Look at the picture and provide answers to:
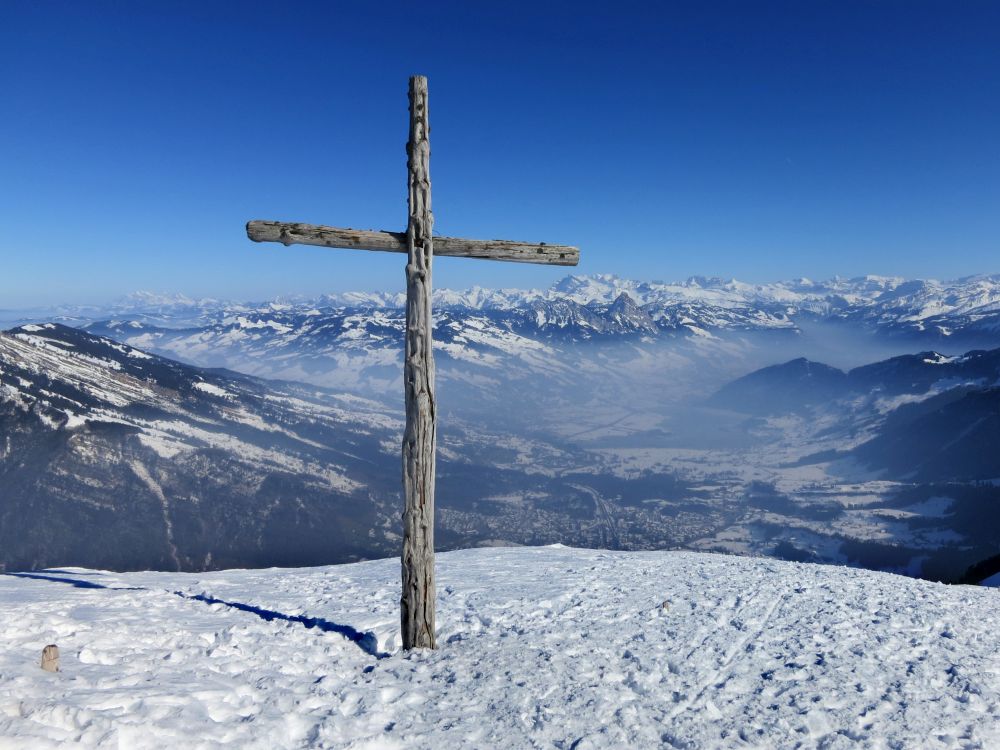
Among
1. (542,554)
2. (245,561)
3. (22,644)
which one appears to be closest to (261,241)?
(22,644)

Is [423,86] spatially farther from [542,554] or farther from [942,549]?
[942,549]

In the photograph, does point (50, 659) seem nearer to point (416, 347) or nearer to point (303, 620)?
point (303, 620)

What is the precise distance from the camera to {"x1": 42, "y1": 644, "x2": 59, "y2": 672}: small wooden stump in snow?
7230mm

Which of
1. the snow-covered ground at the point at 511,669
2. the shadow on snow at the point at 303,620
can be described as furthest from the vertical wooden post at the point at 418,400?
the snow-covered ground at the point at 511,669

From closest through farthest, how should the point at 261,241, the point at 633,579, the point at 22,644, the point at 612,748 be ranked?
1. the point at 612,748
2. the point at 22,644
3. the point at 261,241
4. the point at 633,579

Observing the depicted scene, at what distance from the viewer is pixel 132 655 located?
8508 millimetres

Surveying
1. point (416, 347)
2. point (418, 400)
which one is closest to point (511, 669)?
point (418, 400)

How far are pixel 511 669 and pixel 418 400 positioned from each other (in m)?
4.92

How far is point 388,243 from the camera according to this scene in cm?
970

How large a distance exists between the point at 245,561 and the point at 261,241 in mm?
212530

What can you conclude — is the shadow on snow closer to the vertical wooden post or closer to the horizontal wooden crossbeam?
the vertical wooden post

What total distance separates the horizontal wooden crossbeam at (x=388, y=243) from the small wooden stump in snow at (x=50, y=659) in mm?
6769

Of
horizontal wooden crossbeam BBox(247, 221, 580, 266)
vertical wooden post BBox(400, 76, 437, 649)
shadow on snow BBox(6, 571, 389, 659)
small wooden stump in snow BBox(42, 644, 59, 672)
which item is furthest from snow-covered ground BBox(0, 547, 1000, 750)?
horizontal wooden crossbeam BBox(247, 221, 580, 266)

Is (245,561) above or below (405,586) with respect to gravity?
below
